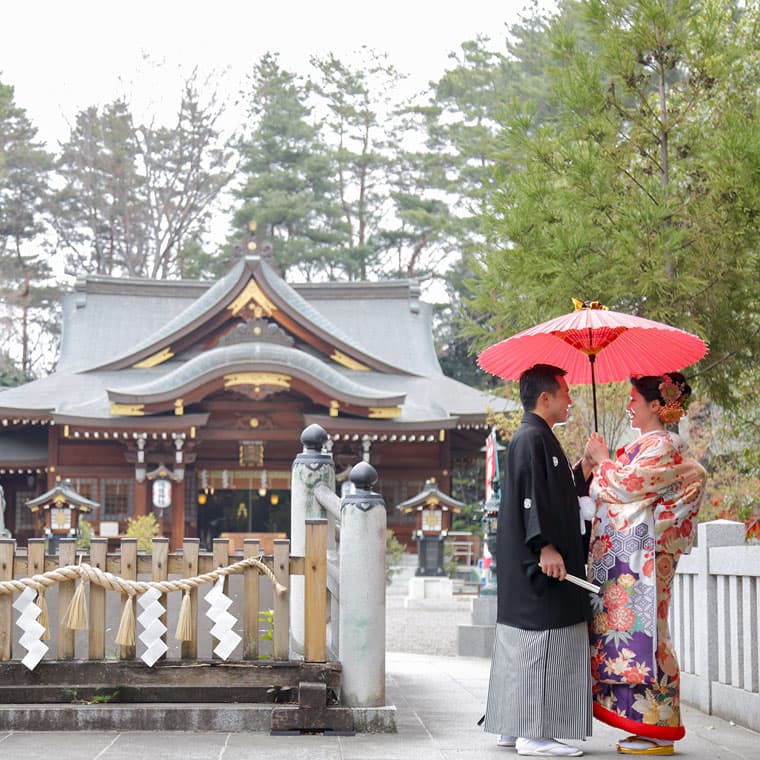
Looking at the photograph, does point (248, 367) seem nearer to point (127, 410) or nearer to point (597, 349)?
point (127, 410)

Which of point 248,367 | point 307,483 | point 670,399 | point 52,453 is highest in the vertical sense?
point 248,367

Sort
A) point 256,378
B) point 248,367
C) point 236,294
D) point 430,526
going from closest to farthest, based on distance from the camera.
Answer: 1. point 430,526
2. point 248,367
3. point 256,378
4. point 236,294

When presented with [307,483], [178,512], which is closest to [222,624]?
[307,483]

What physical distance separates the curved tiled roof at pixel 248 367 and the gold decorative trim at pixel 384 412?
30 centimetres

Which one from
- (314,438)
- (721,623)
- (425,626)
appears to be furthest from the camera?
(425,626)

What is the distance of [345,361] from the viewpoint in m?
25.9

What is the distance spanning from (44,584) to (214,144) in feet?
112

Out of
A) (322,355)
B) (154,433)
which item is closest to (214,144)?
(322,355)

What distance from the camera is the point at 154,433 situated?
23156 millimetres

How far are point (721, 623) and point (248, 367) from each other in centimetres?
1730

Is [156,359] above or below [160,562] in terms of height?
above

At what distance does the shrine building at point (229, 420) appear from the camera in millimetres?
22984

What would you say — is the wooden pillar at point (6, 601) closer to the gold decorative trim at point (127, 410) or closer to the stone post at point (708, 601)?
the stone post at point (708, 601)

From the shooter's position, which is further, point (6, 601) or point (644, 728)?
point (6, 601)
